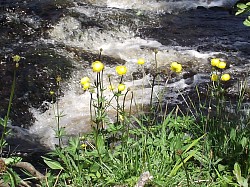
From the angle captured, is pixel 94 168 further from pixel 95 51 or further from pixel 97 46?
pixel 97 46

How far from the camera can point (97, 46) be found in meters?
7.50

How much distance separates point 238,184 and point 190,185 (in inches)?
10.6

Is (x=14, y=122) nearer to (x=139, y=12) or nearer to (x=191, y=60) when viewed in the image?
(x=191, y=60)

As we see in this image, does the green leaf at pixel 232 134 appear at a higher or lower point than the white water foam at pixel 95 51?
higher

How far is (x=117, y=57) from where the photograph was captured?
7.12 meters

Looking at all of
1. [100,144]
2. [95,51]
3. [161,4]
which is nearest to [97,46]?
[95,51]

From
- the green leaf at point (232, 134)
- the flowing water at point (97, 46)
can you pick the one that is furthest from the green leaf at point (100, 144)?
the flowing water at point (97, 46)

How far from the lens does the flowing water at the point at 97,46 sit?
5723mm

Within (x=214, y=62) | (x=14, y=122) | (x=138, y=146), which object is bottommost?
(x=14, y=122)

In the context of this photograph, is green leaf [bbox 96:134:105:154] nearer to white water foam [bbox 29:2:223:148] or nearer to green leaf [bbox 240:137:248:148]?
green leaf [bbox 240:137:248:148]

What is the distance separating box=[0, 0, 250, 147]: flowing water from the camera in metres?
5.72

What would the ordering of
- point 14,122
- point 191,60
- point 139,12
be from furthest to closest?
point 139,12, point 191,60, point 14,122

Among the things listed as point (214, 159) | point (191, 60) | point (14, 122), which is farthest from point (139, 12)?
point (214, 159)

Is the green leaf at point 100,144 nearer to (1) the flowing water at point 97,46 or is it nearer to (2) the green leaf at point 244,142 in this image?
(2) the green leaf at point 244,142
